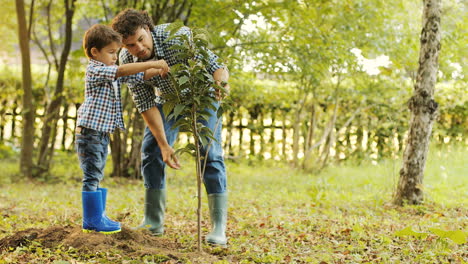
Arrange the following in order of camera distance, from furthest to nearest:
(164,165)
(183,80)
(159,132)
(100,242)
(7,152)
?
(7,152) < (164,165) < (159,132) < (100,242) < (183,80)

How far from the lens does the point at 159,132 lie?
3.27 meters

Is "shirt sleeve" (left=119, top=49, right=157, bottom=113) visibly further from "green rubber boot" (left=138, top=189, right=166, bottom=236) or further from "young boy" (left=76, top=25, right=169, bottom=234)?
"green rubber boot" (left=138, top=189, right=166, bottom=236)

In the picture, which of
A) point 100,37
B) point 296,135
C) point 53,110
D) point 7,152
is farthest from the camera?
point 7,152

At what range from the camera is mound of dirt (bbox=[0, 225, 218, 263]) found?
2783mm

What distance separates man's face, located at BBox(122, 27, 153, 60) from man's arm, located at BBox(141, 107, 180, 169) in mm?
389

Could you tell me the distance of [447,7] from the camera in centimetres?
619

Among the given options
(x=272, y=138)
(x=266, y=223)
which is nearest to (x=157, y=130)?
(x=266, y=223)

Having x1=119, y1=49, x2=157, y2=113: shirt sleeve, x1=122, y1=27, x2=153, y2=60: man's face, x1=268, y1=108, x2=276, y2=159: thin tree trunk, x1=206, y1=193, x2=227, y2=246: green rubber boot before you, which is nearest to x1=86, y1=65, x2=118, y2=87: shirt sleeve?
x1=122, y1=27, x2=153, y2=60: man's face

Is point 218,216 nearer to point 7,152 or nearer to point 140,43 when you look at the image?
point 140,43

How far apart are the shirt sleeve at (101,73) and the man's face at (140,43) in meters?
0.22

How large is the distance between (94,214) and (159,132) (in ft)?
2.23

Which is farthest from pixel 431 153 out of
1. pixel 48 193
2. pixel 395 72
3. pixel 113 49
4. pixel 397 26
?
pixel 113 49

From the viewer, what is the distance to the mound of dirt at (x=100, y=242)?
2783mm

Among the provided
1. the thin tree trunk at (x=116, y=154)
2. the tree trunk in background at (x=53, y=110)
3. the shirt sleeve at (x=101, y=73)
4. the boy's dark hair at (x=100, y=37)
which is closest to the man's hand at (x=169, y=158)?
the shirt sleeve at (x=101, y=73)
